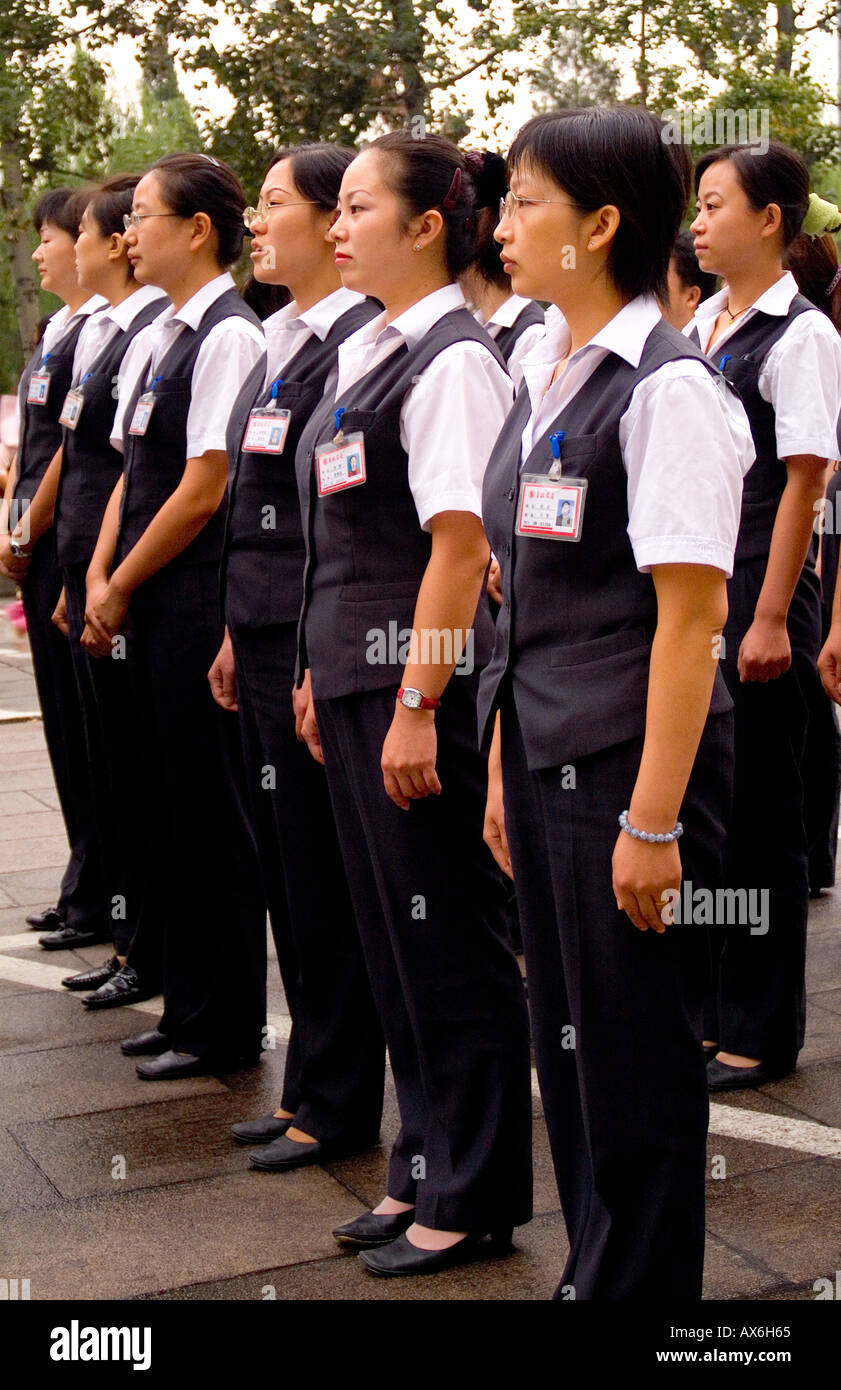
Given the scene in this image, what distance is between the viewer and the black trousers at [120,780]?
14.8ft

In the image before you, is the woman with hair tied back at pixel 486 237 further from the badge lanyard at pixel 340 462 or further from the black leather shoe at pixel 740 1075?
the black leather shoe at pixel 740 1075

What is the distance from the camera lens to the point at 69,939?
17.8ft

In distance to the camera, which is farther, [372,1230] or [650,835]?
[372,1230]

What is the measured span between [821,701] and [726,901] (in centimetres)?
129

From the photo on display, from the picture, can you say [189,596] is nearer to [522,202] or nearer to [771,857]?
[771,857]

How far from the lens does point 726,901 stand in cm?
415

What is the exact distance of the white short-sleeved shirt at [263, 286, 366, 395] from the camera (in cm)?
351

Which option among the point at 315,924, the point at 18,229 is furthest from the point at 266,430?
the point at 18,229

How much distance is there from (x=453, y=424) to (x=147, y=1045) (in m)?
2.12

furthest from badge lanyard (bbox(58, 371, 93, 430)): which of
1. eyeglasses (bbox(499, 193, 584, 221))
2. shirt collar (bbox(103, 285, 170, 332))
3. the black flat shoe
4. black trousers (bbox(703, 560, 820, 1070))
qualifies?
the black flat shoe

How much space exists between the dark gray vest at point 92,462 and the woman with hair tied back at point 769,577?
1602 mm

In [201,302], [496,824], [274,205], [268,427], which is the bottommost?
[496,824]

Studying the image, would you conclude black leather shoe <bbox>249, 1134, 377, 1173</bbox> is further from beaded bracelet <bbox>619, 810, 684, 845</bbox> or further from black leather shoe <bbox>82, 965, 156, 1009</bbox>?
beaded bracelet <bbox>619, 810, 684, 845</bbox>

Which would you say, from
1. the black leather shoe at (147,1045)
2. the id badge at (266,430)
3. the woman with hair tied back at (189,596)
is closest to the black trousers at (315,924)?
the id badge at (266,430)
